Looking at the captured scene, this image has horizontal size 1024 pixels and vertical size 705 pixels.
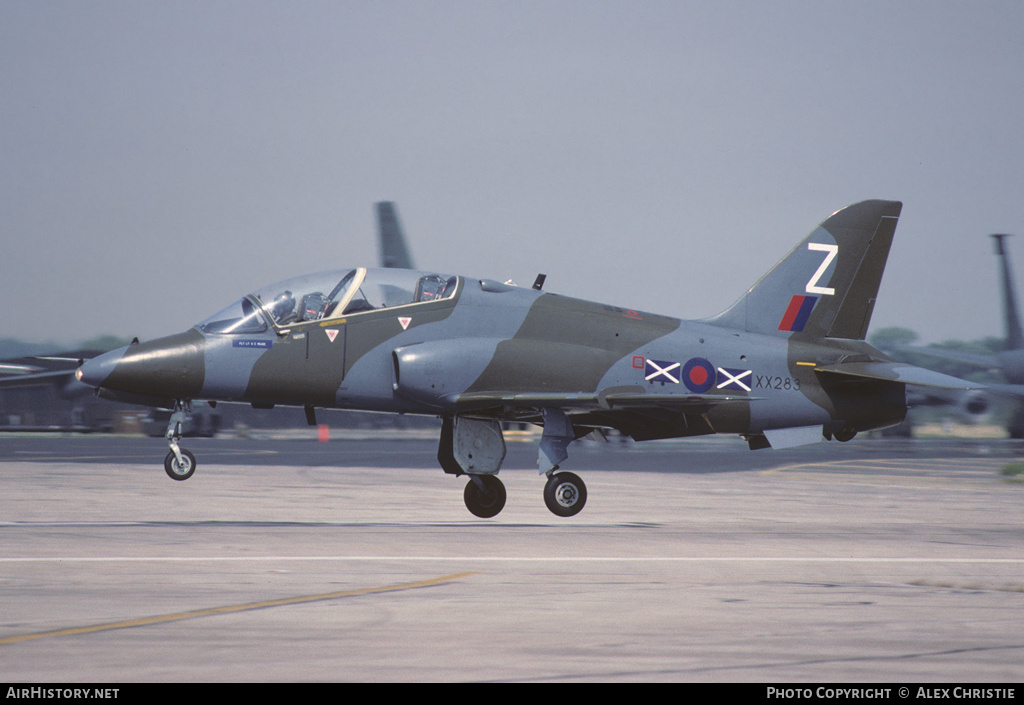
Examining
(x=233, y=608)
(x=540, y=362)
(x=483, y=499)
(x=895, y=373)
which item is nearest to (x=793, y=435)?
(x=895, y=373)

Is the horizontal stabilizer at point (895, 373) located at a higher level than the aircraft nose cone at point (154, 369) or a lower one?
lower

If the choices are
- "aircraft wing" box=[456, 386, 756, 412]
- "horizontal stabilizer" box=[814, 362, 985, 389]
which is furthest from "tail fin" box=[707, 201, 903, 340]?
"aircraft wing" box=[456, 386, 756, 412]

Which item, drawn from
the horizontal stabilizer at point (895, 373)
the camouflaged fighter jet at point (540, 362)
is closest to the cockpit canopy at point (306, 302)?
the camouflaged fighter jet at point (540, 362)

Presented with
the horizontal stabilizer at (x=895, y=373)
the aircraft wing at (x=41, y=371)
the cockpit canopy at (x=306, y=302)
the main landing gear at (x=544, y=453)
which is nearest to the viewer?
the cockpit canopy at (x=306, y=302)

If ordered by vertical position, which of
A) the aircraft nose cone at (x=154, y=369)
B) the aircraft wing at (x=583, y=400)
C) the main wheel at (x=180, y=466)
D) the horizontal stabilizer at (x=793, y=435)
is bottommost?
the horizontal stabilizer at (x=793, y=435)

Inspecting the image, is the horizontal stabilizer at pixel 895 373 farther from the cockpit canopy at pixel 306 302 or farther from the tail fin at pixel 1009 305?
the tail fin at pixel 1009 305

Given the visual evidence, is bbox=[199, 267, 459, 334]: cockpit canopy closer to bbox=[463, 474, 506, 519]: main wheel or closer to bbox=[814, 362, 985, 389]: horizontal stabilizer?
bbox=[463, 474, 506, 519]: main wheel

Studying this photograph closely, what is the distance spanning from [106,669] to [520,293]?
10776mm

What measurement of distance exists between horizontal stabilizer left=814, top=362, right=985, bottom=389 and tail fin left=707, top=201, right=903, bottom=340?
0.87 metres

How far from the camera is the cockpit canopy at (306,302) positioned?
1535 centimetres

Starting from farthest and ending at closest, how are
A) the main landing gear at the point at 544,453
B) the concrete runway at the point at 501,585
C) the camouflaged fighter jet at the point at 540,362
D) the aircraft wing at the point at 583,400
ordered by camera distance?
the main landing gear at the point at 544,453 → the camouflaged fighter jet at the point at 540,362 → the aircraft wing at the point at 583,400 → the concrete runway at the point at 501,585

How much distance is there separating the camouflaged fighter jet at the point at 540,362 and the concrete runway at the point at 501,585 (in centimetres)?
148

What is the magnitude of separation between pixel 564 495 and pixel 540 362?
200 centimetres
